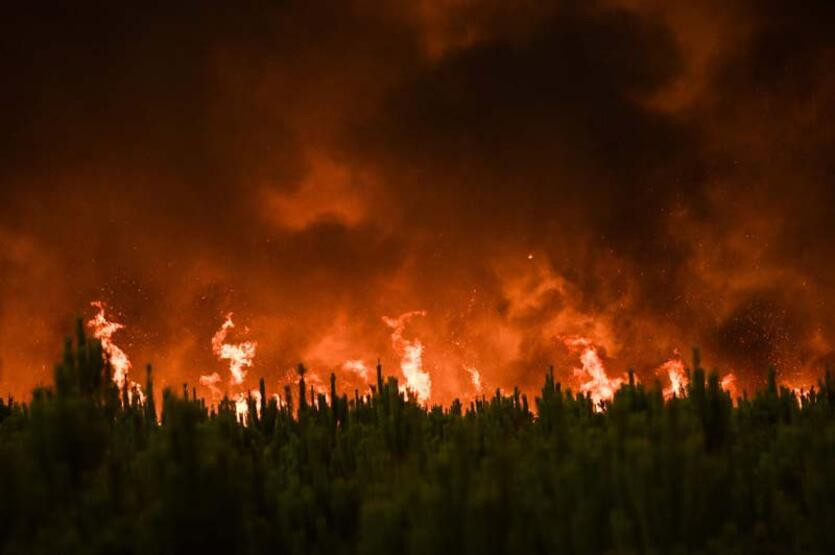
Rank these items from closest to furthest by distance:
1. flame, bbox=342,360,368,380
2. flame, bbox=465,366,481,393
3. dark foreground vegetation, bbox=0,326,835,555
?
dark foreground vegetation, bbox=0,326,835,555 < flame, bbox=465,366,481,393 < flame, bbox=342,360,368,380

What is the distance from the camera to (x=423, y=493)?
2762 mm

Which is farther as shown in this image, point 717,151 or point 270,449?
point 717,151

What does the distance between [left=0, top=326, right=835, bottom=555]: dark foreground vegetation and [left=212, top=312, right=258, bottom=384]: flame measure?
4257cm

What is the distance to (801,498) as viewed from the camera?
377 cm

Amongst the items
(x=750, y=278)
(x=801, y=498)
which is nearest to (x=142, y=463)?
(x=801, y=498)

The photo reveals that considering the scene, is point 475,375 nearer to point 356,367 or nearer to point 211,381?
point 356,367

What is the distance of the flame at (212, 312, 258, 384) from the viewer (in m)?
45.4

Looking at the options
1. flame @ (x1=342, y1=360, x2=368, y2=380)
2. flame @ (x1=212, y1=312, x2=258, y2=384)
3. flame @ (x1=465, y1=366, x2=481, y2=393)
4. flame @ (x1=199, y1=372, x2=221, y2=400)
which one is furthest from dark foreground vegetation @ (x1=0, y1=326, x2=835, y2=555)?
flame @ (x1=342, y1=360, x2=368, y2=380)

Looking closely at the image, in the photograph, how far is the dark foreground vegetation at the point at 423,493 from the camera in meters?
2.77

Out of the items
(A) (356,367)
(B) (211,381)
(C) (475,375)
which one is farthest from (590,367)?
(B) (211,381)

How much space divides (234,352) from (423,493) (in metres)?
44.7

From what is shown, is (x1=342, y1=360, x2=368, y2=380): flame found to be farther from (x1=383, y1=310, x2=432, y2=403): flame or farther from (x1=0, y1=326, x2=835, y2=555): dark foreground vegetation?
(x1=0, y1=326, x2=835, y2=555): dark foreground vegetation

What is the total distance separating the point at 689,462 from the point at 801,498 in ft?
4.42

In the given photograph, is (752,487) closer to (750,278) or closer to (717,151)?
(750,278)
